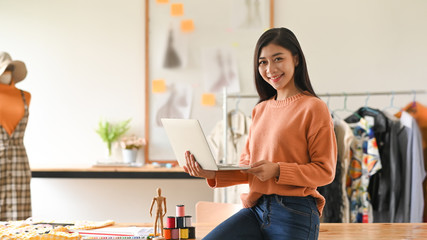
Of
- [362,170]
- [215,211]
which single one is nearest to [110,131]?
Result: [215,211]

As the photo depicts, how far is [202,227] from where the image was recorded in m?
2.51

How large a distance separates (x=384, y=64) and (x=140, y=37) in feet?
7.07

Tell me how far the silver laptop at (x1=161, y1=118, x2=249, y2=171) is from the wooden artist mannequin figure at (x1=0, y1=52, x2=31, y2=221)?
2.05 metres

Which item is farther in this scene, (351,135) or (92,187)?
(92,187)

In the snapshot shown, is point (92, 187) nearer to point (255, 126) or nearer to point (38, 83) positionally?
point (38, 83)

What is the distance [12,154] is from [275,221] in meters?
2.43

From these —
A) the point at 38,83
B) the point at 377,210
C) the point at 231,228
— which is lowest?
the point at 377,210

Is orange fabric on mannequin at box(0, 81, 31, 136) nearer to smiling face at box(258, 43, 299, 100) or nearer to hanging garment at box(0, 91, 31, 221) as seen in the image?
hanging garment at box(0, 91, 31, 221)

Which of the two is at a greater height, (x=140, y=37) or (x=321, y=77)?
(x=140, y=37)

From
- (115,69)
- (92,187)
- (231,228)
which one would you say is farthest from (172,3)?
(231,228)

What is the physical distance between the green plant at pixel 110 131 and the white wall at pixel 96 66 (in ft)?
0.28

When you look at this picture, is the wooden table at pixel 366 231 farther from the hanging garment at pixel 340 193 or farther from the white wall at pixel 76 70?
the white wall at pixel 76 70

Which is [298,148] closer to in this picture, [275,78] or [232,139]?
[275,78]

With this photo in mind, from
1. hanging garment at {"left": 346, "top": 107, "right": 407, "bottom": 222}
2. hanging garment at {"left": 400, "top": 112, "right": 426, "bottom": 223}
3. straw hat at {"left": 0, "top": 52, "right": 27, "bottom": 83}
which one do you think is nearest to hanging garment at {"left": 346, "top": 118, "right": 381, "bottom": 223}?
hanging garment at {"left": 346, "top": 107, "right": 407, "bottom": 222}
